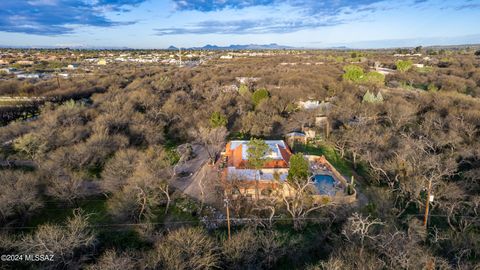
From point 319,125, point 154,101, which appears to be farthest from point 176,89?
point 319,125

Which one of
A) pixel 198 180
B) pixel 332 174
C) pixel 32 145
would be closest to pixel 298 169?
pixel 332 174

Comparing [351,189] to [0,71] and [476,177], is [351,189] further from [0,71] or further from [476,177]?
[0,71]

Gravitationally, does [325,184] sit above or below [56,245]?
below

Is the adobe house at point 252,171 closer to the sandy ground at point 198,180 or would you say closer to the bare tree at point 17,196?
the sandy ground at point 198,180

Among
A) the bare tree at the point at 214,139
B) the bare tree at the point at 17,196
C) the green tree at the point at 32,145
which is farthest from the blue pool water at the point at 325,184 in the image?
the green tree at the point at 32,145

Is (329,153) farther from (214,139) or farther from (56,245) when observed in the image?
(56,245)

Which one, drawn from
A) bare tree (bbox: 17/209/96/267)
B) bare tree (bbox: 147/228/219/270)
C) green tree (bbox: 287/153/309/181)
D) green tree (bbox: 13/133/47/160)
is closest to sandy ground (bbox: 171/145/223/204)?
green tree (bbox: 287/153/309/181)
